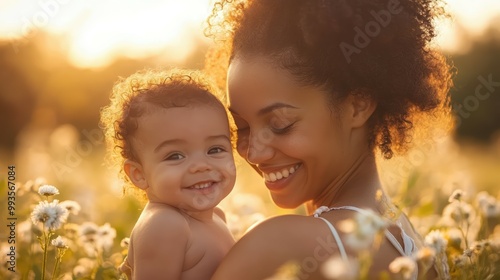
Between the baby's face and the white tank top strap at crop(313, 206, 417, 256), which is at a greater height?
the baby's face

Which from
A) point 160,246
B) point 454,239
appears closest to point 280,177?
point 160,246

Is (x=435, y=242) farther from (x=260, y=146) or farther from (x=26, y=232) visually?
(x=26, y=232)

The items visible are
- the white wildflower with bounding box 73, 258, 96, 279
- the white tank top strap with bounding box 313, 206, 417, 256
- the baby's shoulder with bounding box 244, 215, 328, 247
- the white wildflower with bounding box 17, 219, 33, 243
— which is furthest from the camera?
the white wildflower with bounding box 17, 219, 33, 243

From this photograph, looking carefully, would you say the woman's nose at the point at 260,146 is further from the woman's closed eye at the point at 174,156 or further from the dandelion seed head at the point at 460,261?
the dandelion seed head at the point at 460,261

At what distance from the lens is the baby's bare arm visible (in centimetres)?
266

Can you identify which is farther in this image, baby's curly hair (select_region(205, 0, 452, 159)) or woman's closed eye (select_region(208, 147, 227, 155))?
baby's curly hair (select_region(205, 0, 452, 159))

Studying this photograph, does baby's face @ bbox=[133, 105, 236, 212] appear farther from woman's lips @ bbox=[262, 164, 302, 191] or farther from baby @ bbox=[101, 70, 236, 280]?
woman's lips @ bbox=[262, 164, 302, 191]

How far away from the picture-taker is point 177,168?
2889mm

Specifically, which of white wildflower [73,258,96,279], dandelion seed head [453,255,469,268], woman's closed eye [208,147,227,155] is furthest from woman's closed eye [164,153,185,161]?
dandelion seed head [453,255,469,268]

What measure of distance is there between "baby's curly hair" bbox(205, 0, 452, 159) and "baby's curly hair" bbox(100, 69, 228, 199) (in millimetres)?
243

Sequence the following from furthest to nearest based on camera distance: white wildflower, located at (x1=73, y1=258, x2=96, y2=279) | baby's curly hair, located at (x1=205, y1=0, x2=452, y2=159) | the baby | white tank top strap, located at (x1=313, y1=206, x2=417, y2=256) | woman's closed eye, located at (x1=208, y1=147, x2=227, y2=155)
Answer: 1. white wildflower, located at (x1=73, y1=258, x2=96, y2=279)
2. baby's curly hair, located at (x1=205, y1=0, x2=452, y2=159)
3. woman's closed eye, located at (x1=208, y1=147, x2=227, y2=155)
4. white tank top strap, located at (x1=313, y1=206, x2=417, y2=256)
5. the baby

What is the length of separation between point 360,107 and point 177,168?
0.82 m

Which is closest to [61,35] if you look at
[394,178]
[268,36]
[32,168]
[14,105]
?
[14,105]

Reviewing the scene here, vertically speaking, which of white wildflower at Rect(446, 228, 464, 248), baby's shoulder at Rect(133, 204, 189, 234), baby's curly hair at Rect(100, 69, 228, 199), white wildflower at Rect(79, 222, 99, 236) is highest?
baby's curly hair at Rect(100, 69, 228, 199)
